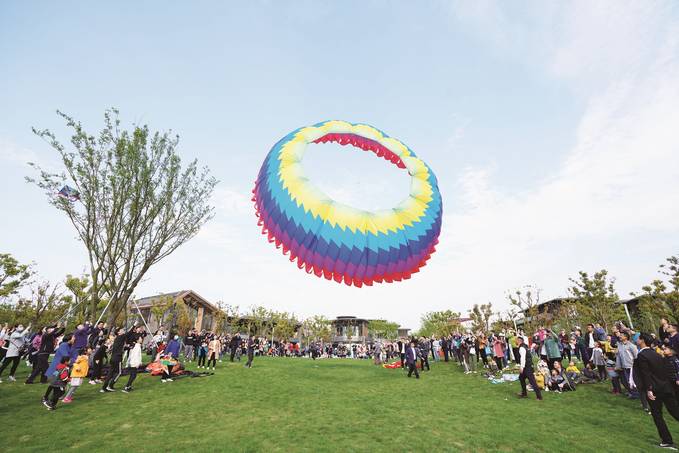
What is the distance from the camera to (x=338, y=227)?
24.0 feet

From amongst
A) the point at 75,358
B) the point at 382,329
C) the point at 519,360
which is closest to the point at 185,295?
the point at 75,358

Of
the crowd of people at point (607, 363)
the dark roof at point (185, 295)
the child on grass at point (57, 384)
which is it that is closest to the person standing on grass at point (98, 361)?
the child on grass at point (57, 384)

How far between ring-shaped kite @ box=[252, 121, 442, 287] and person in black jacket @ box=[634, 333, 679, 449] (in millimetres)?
4868

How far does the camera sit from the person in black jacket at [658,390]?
6.16m

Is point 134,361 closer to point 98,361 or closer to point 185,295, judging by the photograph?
point 98,361

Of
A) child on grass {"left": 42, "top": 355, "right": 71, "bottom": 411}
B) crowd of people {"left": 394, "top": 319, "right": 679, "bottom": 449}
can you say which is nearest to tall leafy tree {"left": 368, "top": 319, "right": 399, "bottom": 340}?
crowd of people {"left": 394, "top": 319, "right": 679, "bottom": 449}

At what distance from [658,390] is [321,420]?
703cm

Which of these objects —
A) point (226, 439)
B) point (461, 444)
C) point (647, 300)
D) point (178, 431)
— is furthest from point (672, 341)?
point (647, 300)

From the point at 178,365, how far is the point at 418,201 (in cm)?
1332

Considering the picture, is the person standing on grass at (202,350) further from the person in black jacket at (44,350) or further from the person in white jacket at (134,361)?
the person in black jacket at (44,350)

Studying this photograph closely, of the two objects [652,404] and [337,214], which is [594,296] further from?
[337,214]

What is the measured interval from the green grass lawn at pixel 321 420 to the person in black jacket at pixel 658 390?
45 centimetres

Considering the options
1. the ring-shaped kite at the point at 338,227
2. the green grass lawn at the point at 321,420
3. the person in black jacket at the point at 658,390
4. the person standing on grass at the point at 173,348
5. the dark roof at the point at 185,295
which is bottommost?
the green grass lawn at the point at 321,420

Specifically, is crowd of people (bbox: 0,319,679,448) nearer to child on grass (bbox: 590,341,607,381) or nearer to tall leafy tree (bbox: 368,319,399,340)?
child on grass (bbox: 590,341,607,381)
